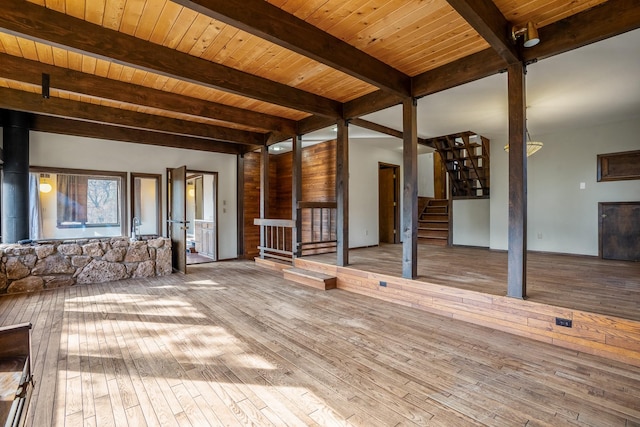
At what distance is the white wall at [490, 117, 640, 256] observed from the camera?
17.6ft

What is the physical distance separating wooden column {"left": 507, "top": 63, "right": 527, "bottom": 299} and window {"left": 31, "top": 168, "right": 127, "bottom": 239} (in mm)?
6540

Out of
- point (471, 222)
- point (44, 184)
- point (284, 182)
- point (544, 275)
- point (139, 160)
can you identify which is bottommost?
point (544, 275)

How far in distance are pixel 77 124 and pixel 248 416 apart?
6.05 m

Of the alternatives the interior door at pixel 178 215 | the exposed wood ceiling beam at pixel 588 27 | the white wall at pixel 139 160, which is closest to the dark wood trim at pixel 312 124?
the interior door at pixel 178 215

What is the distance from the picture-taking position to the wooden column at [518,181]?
9.83ft

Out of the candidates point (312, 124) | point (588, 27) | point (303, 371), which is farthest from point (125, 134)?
point (588, 27)

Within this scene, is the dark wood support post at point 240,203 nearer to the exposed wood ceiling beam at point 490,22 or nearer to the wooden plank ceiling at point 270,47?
the wooden plank ceiling at point 270,47

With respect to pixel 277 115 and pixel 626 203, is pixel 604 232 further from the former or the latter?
pixel 277 115

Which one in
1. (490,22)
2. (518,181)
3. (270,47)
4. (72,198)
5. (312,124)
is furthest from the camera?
(72,198)

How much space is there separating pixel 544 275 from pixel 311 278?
128 inches

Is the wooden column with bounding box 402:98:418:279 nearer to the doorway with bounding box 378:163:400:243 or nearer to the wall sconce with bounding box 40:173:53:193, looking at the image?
the doorway with bounding box 378:163:400:243

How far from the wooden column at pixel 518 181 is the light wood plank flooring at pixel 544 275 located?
0.84ft

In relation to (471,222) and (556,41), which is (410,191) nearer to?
(556,41)

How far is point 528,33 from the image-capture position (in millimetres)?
2559
